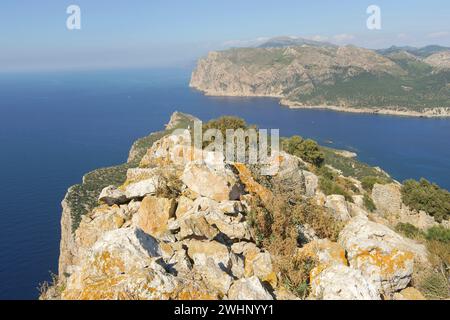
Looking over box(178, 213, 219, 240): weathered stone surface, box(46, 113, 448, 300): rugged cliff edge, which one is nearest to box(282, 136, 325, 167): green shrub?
box(46, 113, 448, 300): rugged cliff edge

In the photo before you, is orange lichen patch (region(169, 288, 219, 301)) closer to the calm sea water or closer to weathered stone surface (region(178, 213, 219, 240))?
weathered stone surface (region(178, 213, 219, 240))

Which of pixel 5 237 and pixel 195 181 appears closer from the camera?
pixel 195 181

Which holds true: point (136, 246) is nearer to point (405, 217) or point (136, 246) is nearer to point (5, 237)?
point (405, 217)

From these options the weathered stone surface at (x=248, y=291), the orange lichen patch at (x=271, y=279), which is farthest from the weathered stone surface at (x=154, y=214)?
the weathered stone surface at (x=248, y=291)

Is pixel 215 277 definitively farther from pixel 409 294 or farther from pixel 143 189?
pixel 143 189

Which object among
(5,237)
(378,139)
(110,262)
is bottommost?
(5,237)

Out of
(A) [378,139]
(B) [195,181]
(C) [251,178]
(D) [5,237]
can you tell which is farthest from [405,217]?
(A) [378,139]
